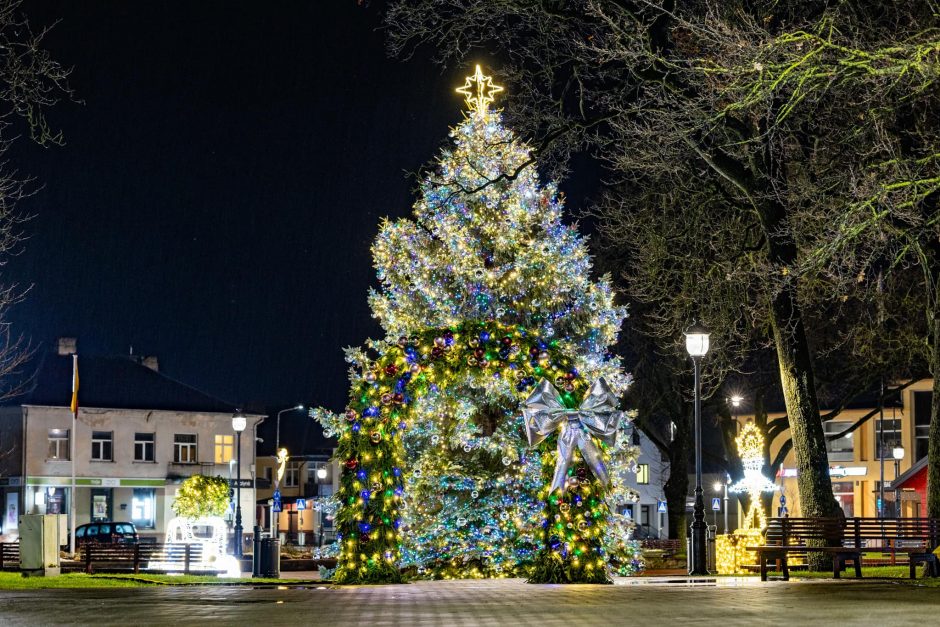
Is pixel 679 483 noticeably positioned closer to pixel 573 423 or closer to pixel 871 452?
pixel 573 423

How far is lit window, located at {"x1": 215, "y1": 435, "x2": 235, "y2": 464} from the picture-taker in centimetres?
7000

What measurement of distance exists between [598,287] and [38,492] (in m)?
40.4

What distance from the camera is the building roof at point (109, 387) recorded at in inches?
2512

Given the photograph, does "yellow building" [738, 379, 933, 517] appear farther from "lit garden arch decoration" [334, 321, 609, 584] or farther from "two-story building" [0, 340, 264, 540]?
"lit garden arch decoration" [334, 321, 609, 584]

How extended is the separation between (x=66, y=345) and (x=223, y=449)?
9797 mm

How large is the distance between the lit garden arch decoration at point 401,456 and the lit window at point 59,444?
44.7 meters

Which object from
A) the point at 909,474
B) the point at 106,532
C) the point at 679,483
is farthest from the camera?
the point at 909,474

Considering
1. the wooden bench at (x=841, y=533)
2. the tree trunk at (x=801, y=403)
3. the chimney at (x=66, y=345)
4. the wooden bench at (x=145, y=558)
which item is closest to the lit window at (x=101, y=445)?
the chimney at (x=66, y=345)

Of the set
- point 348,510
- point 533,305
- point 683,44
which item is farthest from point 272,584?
point 683,44

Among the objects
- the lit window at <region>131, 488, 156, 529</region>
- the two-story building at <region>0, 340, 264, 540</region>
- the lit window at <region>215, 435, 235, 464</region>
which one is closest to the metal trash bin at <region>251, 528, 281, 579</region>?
the two-story building at <region>0, 340, 264, 540</region>

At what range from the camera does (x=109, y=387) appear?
66.8 meters

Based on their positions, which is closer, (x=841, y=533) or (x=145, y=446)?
(x=841, y=533)

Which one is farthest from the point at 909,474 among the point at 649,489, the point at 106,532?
the point at 649,489

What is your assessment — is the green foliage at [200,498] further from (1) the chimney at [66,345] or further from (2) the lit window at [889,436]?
(2) the lit window at [889,436]
